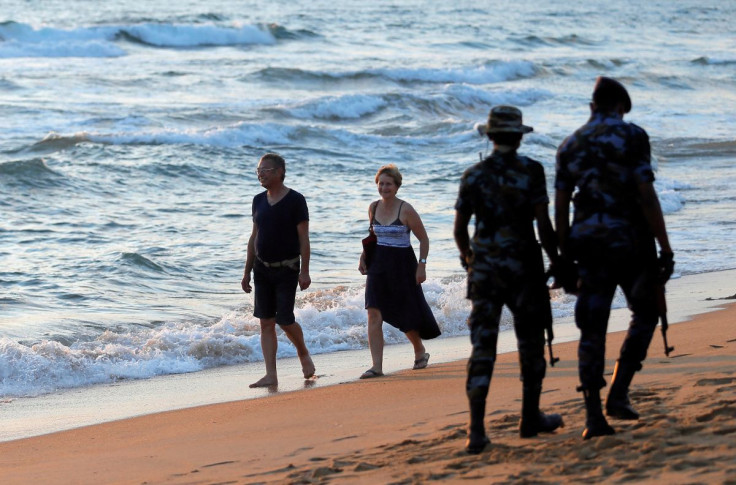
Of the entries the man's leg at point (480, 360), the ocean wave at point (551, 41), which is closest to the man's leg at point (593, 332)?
the man's leg at point (480, 360)

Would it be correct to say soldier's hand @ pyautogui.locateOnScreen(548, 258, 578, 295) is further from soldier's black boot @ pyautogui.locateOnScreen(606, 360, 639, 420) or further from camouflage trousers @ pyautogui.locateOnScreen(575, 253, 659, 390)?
soldier's black boot @ pyautogui.locateOnScreen(606, 360, 639, 420)

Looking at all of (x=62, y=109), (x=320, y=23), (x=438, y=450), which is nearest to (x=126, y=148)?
(x=62, y=109)

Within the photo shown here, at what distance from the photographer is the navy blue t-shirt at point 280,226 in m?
7.38

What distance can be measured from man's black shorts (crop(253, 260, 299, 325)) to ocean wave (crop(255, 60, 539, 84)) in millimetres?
27183

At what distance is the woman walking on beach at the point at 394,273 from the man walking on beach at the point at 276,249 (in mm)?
474

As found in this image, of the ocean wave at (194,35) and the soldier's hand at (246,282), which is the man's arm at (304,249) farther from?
the ocean wave at (194,35)

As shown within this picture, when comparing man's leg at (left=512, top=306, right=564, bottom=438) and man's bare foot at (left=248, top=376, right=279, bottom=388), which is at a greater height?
man's leg at (left=512, top=306, right=564, bottom=438)

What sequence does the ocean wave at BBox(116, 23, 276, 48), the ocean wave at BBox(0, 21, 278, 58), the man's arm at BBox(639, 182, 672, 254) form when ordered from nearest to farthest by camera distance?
the man's arm at BBox(639, 182, 672, 254)
the ocean wave at BBox(0, 21, 278, 58)
the ocean wave at BBox(116, 23, 276, 48)

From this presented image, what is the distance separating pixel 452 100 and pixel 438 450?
27106 millimetres

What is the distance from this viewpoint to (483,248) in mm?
4684

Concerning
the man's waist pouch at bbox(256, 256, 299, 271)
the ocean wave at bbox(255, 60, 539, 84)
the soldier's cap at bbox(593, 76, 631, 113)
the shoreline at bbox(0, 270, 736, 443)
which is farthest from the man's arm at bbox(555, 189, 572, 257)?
the ocean wave at bbox(255, 60, 539, 84)

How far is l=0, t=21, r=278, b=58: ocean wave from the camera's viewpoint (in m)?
41.3

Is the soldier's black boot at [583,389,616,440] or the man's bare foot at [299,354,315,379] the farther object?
the man's bare foot at [299,354,315,379]

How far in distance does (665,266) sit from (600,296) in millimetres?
303
